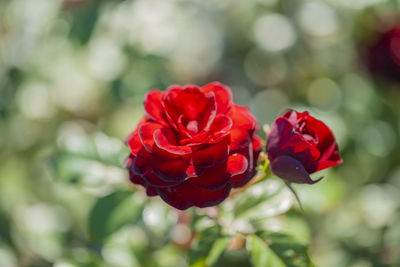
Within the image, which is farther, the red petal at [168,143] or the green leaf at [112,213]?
the green leaf at [112,213]

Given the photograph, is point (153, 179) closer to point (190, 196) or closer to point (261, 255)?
point (190, 196)

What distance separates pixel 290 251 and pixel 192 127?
0.37 m

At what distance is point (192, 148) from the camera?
0.84 meters

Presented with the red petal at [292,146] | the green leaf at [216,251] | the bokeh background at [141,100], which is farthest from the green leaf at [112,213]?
the red petal at [292,146]

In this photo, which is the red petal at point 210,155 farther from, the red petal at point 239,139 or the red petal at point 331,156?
the red petal at point 331,156

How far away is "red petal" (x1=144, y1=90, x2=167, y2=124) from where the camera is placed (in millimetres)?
904

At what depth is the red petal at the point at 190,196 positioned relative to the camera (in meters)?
0.85

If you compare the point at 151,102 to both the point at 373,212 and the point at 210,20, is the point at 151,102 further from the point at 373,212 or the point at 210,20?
the point at 210,20

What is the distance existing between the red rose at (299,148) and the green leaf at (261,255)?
21 cm

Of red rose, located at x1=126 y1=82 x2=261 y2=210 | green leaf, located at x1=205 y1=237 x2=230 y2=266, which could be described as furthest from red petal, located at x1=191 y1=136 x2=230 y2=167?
green leaf, located at x1=205 y1=237 x2=230 y2=266

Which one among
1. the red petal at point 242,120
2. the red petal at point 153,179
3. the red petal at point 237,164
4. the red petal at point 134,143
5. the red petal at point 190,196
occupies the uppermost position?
the red petal at point 242,120

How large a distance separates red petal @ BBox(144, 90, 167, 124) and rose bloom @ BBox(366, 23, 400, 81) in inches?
47.8

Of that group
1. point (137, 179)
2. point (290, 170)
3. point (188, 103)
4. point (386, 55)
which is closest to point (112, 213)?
point (137, 179)

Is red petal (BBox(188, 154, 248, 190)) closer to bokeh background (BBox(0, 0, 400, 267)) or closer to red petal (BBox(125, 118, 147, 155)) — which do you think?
red petal (BBox(125, 118, 147, 155))
